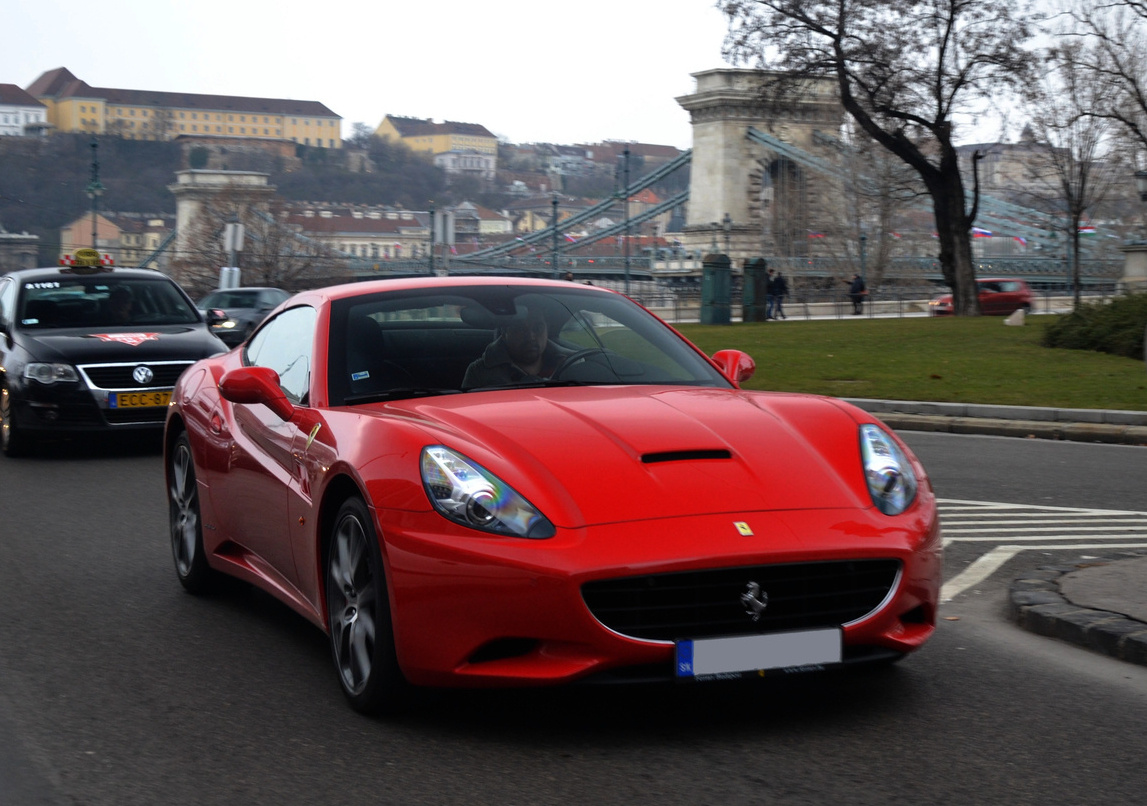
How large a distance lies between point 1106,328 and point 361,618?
17.8 metres

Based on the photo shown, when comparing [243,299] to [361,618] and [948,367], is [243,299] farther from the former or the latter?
[361,618]

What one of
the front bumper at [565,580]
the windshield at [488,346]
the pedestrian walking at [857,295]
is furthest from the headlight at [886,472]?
the pedestrian walking at [857,295]

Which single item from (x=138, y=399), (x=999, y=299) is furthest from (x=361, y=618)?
(x=999, y=299)

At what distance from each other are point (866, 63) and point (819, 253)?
3631 centimetres

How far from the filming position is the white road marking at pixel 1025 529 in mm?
7297

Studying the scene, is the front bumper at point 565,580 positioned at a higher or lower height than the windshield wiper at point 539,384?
lower

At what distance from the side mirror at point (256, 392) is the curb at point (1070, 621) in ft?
9.13

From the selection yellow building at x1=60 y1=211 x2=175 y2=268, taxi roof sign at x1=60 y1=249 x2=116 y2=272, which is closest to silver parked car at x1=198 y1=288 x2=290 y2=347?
taxi roof sign at x1=60 y1=249 x2=116 y2=272

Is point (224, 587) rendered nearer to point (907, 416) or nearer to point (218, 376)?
point (218, 376)

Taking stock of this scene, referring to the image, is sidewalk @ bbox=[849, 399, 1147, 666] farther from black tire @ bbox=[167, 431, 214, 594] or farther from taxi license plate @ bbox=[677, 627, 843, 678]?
black tire @ bbox=[167, 431, 214, 594]

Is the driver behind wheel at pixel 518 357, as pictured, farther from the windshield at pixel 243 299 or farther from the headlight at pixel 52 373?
the windshield at pixel 243 299

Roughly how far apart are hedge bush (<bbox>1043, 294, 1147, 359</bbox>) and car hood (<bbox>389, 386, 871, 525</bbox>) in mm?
15490

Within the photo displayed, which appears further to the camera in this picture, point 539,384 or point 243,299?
point 243,299

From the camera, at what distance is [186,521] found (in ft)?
21.5
